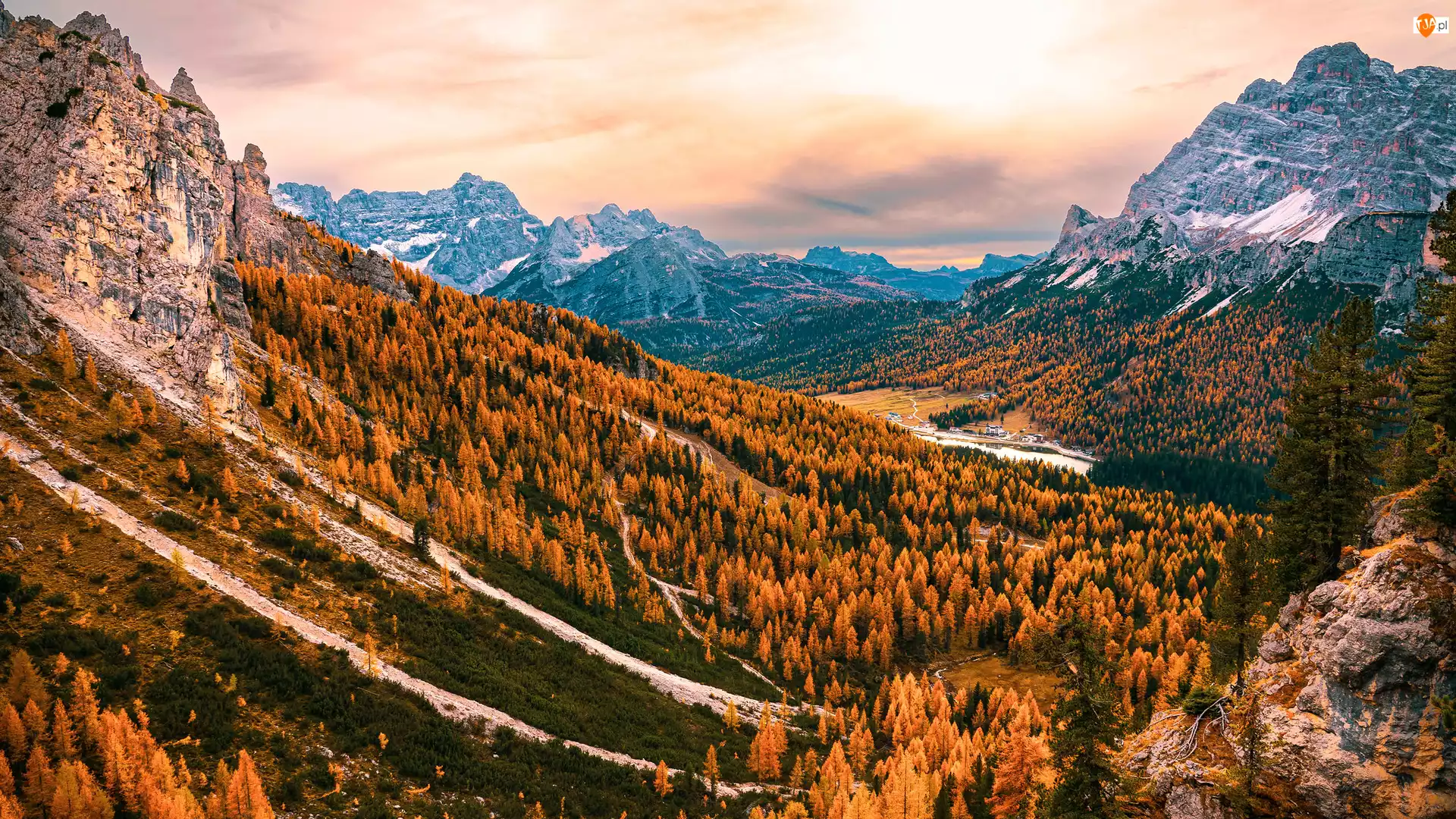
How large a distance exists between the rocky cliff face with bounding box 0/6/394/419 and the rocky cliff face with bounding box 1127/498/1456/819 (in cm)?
10593

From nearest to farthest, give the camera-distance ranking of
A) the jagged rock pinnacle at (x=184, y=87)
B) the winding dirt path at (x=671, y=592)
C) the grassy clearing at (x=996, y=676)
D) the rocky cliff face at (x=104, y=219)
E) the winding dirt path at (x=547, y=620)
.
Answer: the rocky cliff face at (x=104, y=219) < the winding dirt path at (x=547, y=620) < the winding dirt path at (x=671, y=592) < the grassy clearing at (x=996, y=676) < the jagged rock pinnacle at (x=184, y=87)

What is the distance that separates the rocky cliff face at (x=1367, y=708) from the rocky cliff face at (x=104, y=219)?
106 metres

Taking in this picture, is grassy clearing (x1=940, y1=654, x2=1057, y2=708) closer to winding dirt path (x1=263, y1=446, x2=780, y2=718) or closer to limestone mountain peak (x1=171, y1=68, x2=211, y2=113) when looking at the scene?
winding dirt path (x1=263, y1=446, x2=780, y2=718)

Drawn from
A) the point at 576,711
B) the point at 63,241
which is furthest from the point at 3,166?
the point at 576,711

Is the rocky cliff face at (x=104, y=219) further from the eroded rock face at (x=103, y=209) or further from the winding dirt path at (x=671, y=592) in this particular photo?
the winding dirt path at (x=671, y=592)

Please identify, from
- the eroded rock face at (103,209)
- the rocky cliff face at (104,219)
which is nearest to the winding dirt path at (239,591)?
the rocky cliff face at (104,219)

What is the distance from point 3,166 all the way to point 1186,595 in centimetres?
21188

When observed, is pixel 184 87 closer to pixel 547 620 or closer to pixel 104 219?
pixel 104 219

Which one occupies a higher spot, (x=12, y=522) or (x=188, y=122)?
(x=188, y=122)

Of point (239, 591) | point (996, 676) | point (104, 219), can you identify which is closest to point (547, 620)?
point (239, 591)

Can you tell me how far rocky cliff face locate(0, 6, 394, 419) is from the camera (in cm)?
7319

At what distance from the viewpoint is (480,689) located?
7038 centimetres

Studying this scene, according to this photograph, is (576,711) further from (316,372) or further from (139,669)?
(316,372)

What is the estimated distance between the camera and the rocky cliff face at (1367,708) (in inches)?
1123
